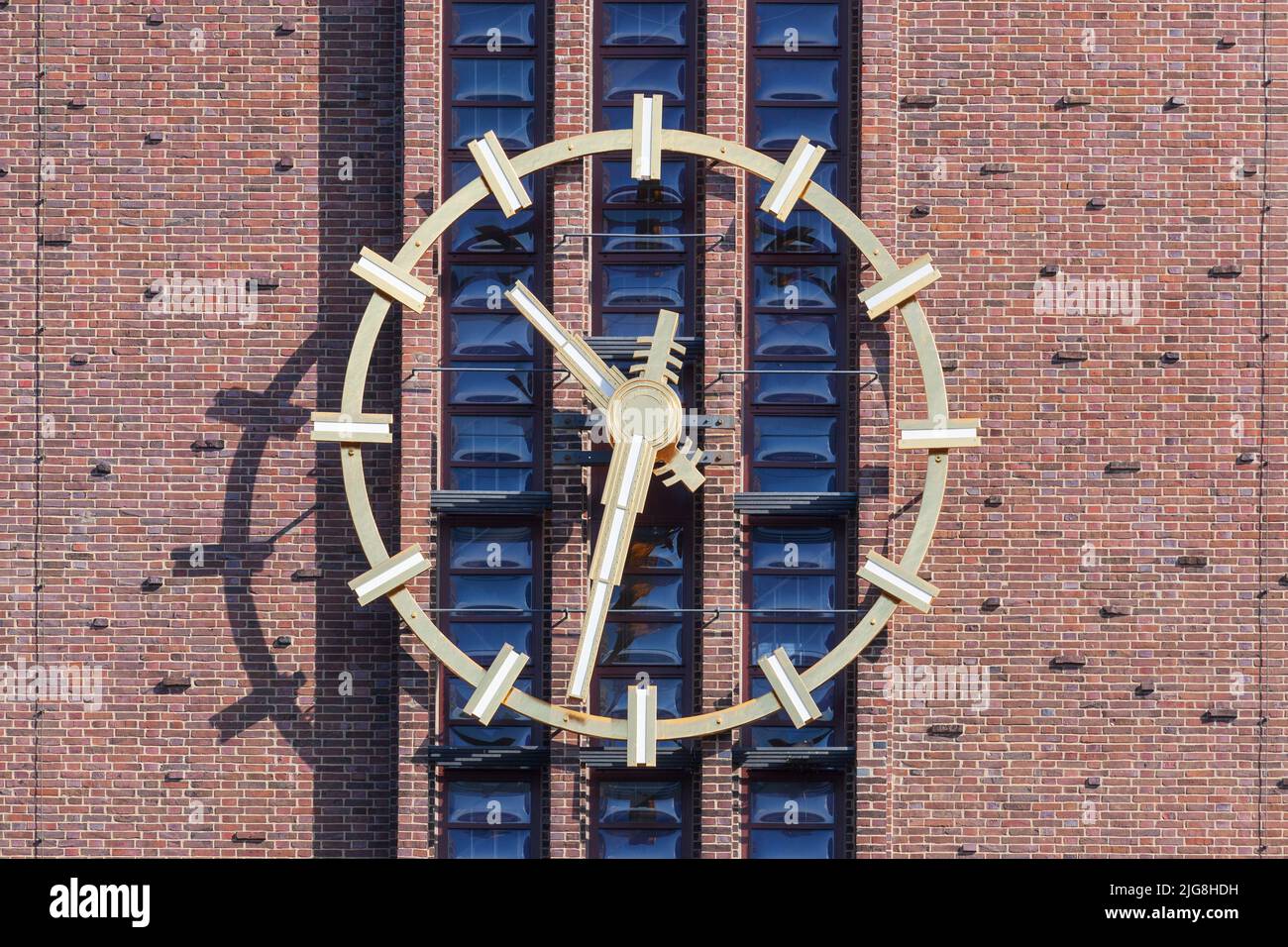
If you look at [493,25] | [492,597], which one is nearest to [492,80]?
[493,25]

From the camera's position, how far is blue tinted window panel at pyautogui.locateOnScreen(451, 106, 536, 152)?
1542 centimetres

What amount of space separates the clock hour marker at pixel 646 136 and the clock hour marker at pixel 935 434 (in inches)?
122

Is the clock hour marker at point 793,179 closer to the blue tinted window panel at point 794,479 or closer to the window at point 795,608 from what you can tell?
the blue tinted window panel at point 794,479

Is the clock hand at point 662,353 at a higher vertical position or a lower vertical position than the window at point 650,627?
higher

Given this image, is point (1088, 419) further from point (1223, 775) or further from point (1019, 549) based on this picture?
point (1223, 775)

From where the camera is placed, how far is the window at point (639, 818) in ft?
49.2

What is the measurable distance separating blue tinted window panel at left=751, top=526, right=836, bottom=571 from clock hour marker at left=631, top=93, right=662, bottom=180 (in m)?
3.33

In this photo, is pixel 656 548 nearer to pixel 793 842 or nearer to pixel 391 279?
pixel 793 842

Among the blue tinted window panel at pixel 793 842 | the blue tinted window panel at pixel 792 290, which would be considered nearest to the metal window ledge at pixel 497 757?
the blue tinted window panel at pixel 793 842

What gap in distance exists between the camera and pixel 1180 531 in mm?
15125

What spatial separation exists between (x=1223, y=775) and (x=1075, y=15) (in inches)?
272

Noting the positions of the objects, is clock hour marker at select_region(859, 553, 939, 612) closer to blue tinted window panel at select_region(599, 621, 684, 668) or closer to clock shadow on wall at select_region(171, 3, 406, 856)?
blue tinted window panel at select_region(599, 621, 684, 668)

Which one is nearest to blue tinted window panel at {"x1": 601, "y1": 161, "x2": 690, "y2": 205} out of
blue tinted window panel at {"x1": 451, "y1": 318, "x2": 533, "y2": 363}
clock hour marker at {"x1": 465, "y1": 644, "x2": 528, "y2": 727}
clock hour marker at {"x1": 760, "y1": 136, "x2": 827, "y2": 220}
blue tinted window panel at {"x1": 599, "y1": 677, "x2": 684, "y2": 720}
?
clock hour marker at {"x1": 760, "y1": 136, "x2": 827, "y2": 220}
